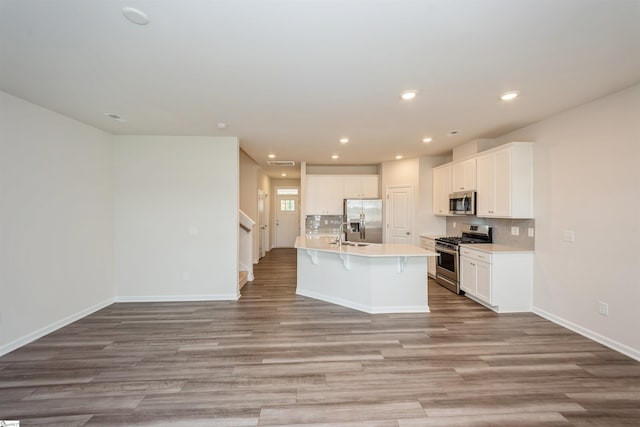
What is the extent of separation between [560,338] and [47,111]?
6.44m

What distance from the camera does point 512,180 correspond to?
3748 millimetres

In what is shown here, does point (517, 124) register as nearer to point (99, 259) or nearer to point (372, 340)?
point (372, 340)

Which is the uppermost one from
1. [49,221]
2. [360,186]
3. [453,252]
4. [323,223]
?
[360,186]

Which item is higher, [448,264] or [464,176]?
[464,176]

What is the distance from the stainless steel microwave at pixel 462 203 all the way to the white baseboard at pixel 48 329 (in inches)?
234

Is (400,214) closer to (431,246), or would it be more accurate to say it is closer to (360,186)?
(431,246)

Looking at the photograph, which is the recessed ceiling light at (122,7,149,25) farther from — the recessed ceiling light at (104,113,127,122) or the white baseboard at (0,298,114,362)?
the white baseboard at (0,298,114,362)

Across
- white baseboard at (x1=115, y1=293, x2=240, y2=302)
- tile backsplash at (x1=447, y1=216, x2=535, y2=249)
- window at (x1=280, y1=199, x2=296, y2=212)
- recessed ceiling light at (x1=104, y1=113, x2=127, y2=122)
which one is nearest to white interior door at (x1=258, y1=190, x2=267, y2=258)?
window at (x1=280, y1=199, x2=296, y2=212)

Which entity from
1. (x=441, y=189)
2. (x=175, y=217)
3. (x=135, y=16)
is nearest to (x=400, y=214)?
(x=441, y=189)

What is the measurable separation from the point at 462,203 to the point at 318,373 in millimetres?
3761

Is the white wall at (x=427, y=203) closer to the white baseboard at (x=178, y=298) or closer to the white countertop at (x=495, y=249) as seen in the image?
the white countertop at (x=495, y=249)

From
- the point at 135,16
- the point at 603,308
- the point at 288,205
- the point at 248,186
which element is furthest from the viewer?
the point at 288,205

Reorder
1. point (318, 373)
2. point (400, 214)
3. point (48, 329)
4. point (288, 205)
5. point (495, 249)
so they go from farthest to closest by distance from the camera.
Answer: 1. point (288, 205)
2. point (400, 214)
3. point (495, 249)
4. point (48, 329)
5. point (318, 373)

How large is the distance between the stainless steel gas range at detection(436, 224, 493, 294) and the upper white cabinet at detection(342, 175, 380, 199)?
2269 mm
